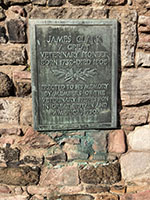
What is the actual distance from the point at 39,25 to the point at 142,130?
1.17 m

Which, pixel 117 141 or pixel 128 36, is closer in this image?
pixel 128 36

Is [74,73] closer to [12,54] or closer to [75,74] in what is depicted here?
[75,74]

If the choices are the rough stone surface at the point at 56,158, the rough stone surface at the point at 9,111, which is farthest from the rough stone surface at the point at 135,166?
the rough stone surface at the point at 9,111

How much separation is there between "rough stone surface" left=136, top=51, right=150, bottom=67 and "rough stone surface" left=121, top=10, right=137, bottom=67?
4cm

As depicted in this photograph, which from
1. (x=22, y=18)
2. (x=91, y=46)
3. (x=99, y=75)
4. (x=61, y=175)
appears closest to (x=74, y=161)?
(x=61, y=175)

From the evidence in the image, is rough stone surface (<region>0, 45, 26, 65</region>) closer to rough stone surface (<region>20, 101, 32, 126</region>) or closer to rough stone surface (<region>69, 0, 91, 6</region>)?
rough stone surface (<region>20, 101, 32, 126</region>)

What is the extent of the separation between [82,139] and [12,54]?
2.89 ft

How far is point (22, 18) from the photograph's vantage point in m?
1.77

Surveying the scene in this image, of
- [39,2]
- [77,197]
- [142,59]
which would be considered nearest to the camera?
[39,2]

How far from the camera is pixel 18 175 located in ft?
6.34

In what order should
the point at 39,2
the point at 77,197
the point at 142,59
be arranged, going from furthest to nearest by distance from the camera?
1. the point at 77,197
2. the point at 142,59
3. the point at 39,2

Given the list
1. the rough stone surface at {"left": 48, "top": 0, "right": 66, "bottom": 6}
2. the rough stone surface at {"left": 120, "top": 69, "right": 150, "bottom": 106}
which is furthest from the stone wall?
the rough stone surface at {"left": 48, "top": 0, "right": 66, "bottom": 6}

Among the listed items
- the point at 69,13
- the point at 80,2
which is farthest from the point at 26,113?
the point at 80,2

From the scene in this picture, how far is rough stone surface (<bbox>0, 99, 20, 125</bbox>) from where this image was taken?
6.15 feet
